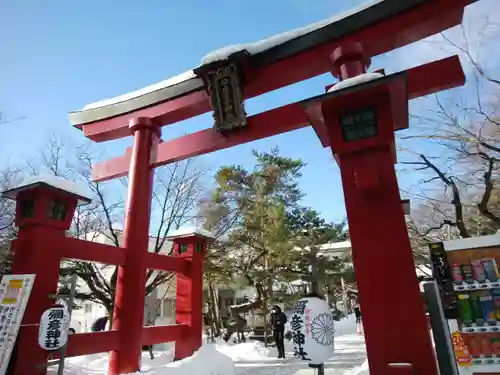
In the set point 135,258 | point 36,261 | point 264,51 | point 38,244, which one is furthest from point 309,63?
point 36,261

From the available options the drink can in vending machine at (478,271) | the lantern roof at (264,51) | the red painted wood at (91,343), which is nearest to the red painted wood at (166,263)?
the red painted wood at (91,343)

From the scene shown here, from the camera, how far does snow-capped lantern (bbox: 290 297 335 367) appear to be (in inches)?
175

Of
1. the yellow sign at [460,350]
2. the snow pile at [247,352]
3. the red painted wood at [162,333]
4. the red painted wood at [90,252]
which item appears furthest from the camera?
the snow pile at [247,352]

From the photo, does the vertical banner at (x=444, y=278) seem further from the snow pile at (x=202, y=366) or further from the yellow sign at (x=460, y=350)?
the snow pile at (x=202, y=366)

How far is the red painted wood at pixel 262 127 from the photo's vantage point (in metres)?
4.96

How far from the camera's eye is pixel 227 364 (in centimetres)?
686

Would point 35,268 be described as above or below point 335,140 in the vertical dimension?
below

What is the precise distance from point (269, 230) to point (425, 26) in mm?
10613

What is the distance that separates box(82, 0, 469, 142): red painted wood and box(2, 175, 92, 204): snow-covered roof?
2673 mm

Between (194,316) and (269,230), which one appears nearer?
(194,316)

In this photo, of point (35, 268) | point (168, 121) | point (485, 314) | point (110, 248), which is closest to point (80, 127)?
point (168, 121)

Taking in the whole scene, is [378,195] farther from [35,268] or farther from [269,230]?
[269,230]

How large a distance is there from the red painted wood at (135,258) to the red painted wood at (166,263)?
12.0 inches

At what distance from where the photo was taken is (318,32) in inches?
240
